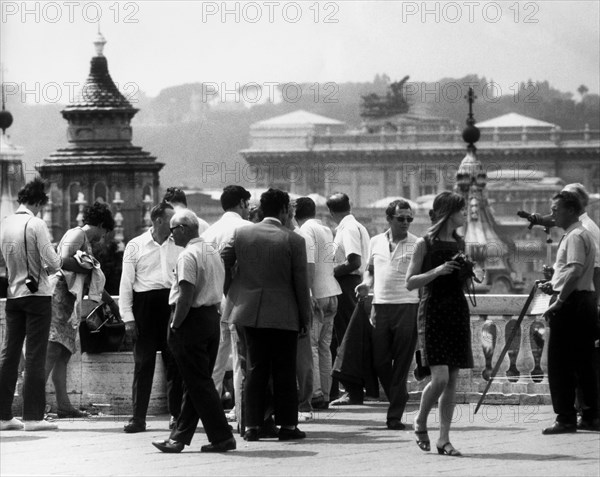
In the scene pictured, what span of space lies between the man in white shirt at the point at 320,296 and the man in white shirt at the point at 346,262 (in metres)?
0.16

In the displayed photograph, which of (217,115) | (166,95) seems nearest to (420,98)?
(217,115)

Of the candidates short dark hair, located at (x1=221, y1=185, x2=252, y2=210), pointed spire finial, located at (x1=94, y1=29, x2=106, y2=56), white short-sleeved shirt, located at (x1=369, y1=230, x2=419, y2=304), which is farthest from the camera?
pointed spire finial, located at (x1=94, y1=29, x2=106, y2=56)

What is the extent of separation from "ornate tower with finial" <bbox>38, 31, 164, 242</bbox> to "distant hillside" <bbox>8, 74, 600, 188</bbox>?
98 centimetres

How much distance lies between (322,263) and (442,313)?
2.62 meters

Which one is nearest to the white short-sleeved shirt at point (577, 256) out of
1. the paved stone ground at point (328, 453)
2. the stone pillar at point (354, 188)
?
the paved stone ground at point (328, 453)

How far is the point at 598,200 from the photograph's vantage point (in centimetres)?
10125

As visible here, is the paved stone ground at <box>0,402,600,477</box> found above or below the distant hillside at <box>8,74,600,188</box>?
below

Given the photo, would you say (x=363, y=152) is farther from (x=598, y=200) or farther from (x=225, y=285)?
(x=225, y=285)

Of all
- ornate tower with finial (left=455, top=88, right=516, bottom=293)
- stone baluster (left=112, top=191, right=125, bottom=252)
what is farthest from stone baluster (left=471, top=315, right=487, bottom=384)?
ornate tower with finial (left=455, top=88, right=516, bottom=293)

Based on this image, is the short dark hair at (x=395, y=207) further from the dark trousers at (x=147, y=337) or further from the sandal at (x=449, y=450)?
the sandal at (x=449, y=450)

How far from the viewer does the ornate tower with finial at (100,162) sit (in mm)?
88438

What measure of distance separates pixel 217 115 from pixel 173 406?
105485 millimetres

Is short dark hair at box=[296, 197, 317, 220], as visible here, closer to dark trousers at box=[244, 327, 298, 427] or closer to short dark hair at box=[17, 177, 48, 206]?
short dark hair at box=[17, 177, 48, 206]

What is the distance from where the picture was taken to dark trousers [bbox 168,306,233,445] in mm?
10945
